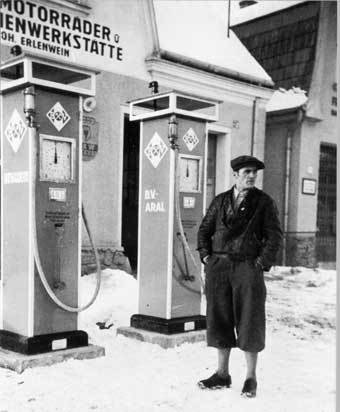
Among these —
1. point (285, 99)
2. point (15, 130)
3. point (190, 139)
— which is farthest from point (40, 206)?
point (285, 99)

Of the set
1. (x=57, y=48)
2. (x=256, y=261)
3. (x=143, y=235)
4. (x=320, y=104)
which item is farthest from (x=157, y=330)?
(x=320, y=104)

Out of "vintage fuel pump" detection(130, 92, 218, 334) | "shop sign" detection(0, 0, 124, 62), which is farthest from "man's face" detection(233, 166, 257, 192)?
"shop sign" detection(0, 0, 124, 62)

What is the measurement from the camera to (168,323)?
4980 mm

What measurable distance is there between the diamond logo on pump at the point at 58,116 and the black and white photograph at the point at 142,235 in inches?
0.6

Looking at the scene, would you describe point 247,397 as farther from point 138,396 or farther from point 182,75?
point 182,75

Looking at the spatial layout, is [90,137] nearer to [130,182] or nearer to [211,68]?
[130,182]

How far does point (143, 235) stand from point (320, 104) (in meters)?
7.19

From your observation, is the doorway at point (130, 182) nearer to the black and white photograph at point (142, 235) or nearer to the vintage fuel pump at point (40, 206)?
the black and white photograph at point (142, 235)

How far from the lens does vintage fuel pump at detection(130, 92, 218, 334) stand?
5035 millimetres

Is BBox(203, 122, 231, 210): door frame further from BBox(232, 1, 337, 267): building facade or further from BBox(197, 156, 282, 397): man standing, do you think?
BBox(197, 156, 282, 397): man standing

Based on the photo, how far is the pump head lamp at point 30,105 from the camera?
4086 millimetres

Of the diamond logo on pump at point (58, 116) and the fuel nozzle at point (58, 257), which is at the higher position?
the diamond logo on pump at point (58, 116)

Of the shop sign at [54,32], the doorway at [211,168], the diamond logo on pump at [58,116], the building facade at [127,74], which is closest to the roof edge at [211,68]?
the building facade at [127,74]

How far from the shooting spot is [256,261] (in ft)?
11.8
